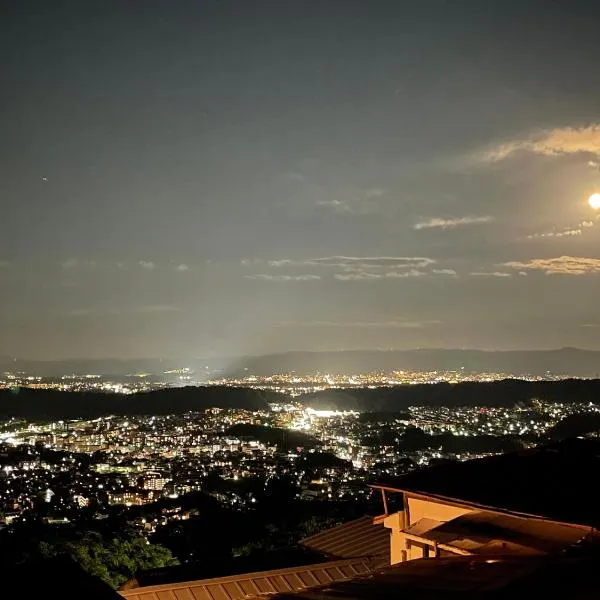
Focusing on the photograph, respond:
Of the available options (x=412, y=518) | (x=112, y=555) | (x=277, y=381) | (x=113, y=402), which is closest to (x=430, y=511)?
(x=412, y=518)

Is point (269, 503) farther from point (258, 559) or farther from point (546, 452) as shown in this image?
point (546, 452)

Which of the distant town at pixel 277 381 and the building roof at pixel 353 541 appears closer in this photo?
the building roof at pixel 353 541

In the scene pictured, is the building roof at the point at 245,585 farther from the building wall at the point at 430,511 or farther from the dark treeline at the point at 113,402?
the dark treeline at the point at 113,402

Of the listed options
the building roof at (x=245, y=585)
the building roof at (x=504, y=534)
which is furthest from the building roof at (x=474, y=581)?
the building roof at (x=245, y=585)

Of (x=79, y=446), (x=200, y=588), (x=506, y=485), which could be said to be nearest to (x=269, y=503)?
(x=200, y=588)

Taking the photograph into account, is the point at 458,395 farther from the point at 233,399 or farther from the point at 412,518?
the point at 412,518

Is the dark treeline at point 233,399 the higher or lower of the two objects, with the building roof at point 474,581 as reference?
lower

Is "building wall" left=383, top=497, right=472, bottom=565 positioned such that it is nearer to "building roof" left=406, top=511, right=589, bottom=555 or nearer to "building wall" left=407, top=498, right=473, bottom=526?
"building wall" left=407, top=498, right=473, bottom=526
